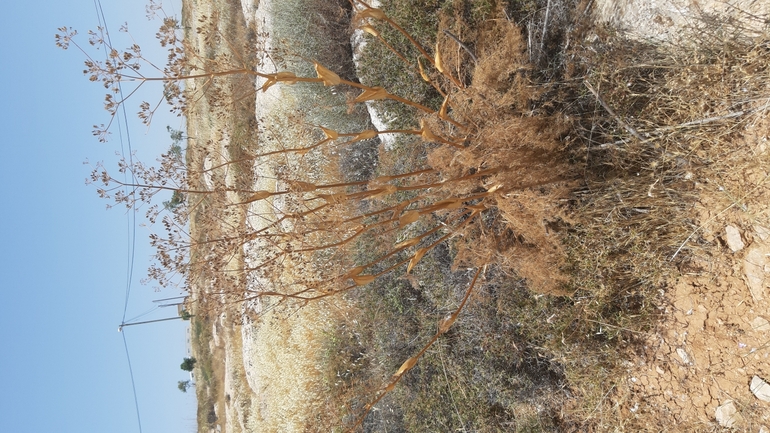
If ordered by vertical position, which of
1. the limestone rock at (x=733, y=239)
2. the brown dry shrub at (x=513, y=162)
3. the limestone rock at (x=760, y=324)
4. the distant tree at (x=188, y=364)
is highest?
the distant tree at (x=188, y=364)

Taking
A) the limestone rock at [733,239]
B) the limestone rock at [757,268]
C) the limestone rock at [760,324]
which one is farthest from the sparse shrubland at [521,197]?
the limestone rock at [760,324]

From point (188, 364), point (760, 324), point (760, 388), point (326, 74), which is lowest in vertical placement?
point (760, 388)

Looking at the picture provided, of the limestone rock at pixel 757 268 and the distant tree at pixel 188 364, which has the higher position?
the distant tree at pixel 188 364

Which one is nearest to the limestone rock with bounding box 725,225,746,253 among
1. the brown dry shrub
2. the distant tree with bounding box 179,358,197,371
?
the brown dry shrub

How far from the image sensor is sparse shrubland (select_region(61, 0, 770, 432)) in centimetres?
250

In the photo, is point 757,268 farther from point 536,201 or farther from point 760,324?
point 536,201

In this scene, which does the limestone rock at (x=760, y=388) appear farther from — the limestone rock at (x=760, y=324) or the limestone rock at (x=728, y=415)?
the limestone rock at (x=760, y=324)

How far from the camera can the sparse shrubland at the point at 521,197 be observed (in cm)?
250

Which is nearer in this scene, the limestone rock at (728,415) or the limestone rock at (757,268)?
the limestone rock at (757,268)

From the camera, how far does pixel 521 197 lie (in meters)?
2.81

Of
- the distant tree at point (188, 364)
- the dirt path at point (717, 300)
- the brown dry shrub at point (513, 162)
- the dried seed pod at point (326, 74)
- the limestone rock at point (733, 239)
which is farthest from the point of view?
the distant tree at point (188, 364)

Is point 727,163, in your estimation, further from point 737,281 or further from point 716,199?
point 737,281

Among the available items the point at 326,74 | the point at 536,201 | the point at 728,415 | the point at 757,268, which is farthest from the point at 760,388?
the point at 326,74

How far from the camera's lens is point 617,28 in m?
2.87
